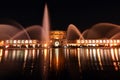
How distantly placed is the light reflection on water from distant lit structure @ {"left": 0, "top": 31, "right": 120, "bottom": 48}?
9.05 ft

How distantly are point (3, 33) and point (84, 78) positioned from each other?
25748 mm

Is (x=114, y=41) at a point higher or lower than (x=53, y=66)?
higher

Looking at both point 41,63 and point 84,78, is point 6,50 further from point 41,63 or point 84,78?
point 84,78

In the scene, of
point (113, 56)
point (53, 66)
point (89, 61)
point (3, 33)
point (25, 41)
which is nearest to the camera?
point (53, 66)

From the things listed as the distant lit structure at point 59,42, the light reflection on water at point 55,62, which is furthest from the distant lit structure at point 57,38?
the light reflection on water at point 55,62

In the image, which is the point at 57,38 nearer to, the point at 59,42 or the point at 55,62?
the point at 59,42

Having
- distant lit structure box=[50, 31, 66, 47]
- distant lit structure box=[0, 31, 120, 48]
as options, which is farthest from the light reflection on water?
distant lit structure box=[50, 31, 66, 47]

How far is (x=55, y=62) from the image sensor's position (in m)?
25.9

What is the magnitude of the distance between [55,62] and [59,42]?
11.2 meters

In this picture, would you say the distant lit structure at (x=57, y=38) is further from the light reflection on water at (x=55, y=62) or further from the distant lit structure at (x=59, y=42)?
the light reflection on water at (x=55, y=62)

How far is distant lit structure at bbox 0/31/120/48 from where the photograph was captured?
118 ft

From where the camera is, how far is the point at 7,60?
28.0m

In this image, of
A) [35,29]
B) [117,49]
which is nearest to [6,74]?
[117,49]

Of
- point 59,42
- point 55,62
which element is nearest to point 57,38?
point 59,42
